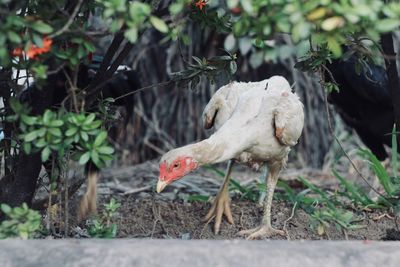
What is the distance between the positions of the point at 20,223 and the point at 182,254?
0.63 metres

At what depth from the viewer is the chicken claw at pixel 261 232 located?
404cm

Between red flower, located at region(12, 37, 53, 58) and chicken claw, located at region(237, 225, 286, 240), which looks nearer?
red flower, located at region(12, 37, 53, 58)

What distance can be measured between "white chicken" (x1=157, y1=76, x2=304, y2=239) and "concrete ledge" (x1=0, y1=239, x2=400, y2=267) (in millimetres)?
823

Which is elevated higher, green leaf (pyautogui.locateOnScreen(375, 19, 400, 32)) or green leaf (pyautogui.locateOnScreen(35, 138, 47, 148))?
green leaf (pyautogui.locateOnScreen(375, 19, 400, 32))

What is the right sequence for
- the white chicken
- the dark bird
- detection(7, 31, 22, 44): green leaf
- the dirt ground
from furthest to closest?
1. the dark bird
2. the dirt ground
3. the white chicken
4. detection(7, 31, 22, 44): green leaf

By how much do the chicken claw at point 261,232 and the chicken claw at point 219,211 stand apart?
169 millimetres

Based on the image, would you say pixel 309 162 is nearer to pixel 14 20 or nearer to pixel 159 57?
pixel 159 57

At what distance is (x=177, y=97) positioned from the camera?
864 cm

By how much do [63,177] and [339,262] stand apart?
A: 4.54 feet

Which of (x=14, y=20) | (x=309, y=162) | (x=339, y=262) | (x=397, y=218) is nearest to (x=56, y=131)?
(x=14, y=20)

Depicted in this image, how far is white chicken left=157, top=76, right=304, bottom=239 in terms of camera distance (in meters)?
3.50

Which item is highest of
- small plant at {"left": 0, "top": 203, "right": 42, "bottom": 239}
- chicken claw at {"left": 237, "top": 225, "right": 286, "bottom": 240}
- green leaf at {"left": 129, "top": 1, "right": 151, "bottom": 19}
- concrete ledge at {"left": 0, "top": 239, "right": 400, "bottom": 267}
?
green leaf at {"left": 129, "top": 1, "right": 151, "bottom": 19}

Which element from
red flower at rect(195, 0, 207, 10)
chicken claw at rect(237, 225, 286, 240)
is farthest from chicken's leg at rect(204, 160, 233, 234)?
red flower at rect(195, 0, 207, 10)

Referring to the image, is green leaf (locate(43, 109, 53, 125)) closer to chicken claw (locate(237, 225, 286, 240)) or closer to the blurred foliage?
the blurred foliage
